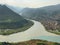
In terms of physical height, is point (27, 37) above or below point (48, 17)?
below

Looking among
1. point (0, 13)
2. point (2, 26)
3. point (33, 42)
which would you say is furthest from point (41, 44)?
point (0, 13)

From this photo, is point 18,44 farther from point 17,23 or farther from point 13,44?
point 17,23

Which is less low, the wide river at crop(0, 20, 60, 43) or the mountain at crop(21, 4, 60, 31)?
the mountain at crop(21, 4, 60, 31)

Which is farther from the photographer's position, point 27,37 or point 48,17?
point 48,17

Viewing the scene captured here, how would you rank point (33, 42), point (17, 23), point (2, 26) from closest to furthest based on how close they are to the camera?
point (33, 42) < point (2, 26) < point (17, 23)

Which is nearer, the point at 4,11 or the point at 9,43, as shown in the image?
the point at 9,43

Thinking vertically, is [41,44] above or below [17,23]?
below

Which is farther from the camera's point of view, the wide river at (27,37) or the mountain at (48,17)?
the mountain at (48,17)

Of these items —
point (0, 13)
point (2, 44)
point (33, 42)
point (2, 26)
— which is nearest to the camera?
point (2, 44)

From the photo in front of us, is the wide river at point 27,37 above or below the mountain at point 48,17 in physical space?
below

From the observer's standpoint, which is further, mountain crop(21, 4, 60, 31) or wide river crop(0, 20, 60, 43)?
mountain crop(21, 4, 60, 31)

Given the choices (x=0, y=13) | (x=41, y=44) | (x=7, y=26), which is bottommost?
(x=41, y=44)
